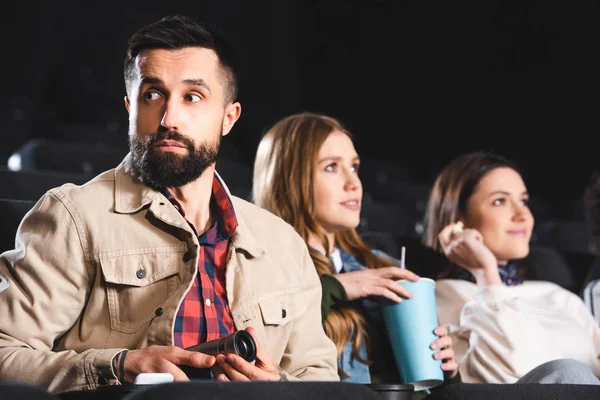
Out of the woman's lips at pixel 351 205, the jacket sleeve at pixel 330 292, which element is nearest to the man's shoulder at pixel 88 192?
Answer: the jacket sleeve at pixel 330 292

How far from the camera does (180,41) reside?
3.89ft

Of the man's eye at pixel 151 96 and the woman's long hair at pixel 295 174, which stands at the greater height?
the man's eye at pixel 151 96

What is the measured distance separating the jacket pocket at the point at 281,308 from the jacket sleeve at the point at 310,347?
2cm

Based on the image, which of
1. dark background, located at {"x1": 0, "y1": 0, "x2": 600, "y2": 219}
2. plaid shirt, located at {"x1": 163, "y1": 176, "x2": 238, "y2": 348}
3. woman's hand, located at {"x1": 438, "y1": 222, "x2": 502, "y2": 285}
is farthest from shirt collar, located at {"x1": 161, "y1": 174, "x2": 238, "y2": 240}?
dark background, located at {"x1": 0, "y1": 0, "x2": 600, "y2": 219}

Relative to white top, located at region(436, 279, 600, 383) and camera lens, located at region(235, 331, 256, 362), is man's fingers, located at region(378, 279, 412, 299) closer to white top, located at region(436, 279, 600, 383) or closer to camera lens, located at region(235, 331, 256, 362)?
white top, located at region(436, 279, 600, 383)

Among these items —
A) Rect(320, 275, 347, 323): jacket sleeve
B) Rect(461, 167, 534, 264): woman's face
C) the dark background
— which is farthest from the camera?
the dark background

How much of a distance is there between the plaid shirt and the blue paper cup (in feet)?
1.04

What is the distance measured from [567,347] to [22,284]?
1.09 m

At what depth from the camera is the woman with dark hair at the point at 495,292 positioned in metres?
1.54

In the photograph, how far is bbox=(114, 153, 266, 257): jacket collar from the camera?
3.75 ft

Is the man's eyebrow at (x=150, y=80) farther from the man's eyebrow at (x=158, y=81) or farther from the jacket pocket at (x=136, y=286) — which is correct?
the jacket pocket at (x=136, y=286)

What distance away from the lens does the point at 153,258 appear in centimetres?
113

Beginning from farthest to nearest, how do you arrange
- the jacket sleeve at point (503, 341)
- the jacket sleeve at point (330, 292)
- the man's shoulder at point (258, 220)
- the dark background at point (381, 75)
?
the dark background at point (381, 75) → the jacket sleeve at point (503, 341) → the jacket sleeve at point (330, 292) → the man's shoulder at point (258, 220)

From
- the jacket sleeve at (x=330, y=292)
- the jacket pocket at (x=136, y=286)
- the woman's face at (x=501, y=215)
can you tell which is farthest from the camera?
the woman's face at (x=501, y=215)
